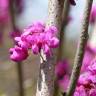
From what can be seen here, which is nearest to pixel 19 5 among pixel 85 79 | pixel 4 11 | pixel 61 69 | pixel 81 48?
pixel 61 69

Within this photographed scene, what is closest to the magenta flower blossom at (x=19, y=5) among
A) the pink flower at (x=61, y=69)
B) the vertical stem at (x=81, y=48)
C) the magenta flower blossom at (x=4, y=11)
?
the pink flower at (x=61, y=69)

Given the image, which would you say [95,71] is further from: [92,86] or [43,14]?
[43,14]

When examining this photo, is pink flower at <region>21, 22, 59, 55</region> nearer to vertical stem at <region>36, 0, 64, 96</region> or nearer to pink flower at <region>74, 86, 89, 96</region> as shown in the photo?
vertical stem at <region>36, 0, 64, 96</region>

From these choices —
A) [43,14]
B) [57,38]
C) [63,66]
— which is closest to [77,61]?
[57,38]

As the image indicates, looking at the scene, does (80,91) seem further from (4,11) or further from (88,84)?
(4,11)

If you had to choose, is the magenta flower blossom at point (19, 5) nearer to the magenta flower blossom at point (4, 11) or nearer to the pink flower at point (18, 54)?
the magenta flower blossom at point (4, 11)

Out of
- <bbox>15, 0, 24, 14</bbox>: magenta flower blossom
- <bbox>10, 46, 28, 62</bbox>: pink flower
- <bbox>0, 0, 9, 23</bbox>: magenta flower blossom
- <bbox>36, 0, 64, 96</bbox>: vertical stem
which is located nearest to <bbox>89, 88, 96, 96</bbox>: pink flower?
<bbox>36, 0, 64, 96</bbox>: vertical stem
